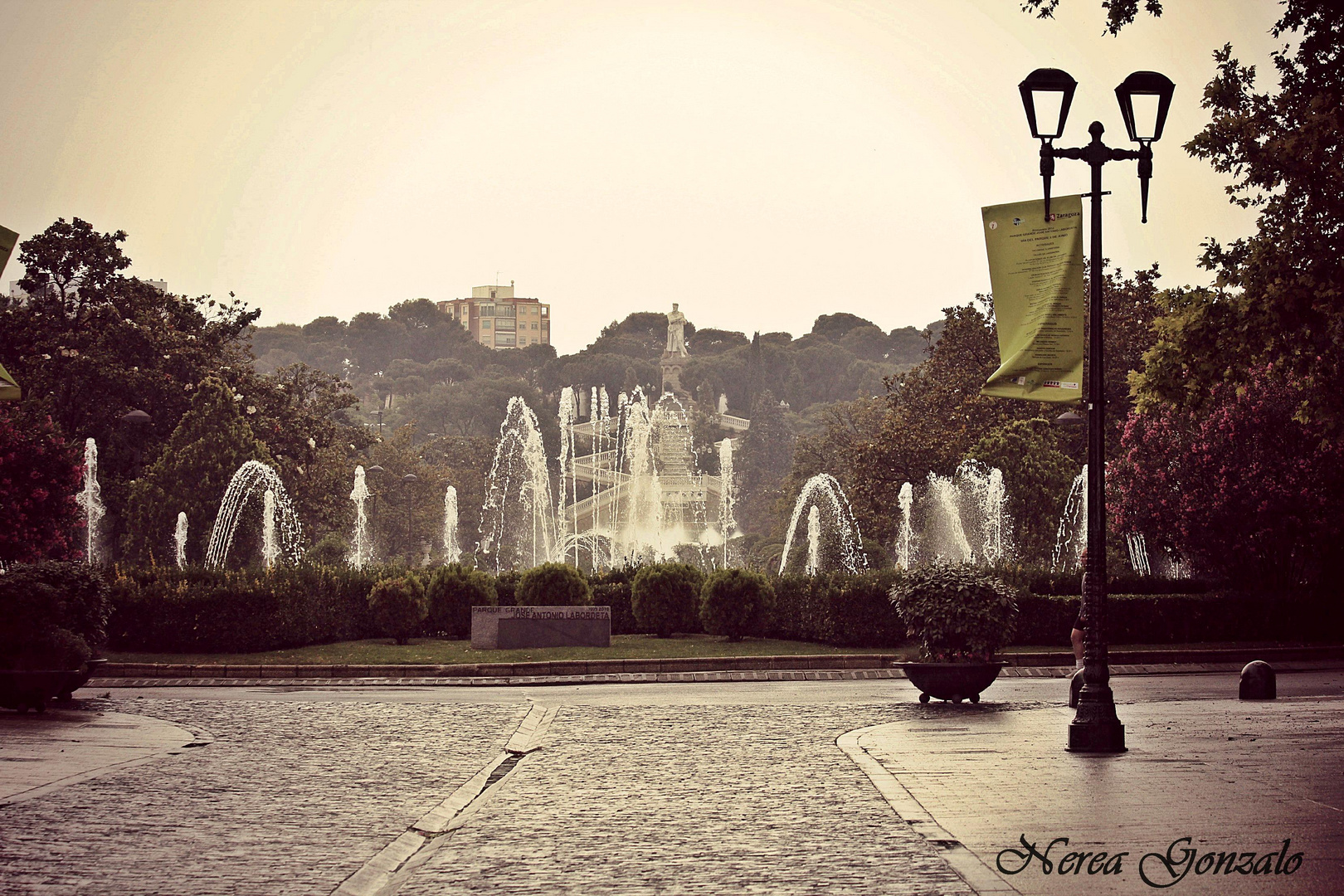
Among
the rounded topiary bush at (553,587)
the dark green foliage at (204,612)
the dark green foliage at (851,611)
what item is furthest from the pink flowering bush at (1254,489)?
the dark green foliage at (204,612)

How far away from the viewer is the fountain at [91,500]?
41.8 meters

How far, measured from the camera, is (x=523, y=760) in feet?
38.2

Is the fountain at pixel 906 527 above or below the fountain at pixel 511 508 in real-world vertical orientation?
below

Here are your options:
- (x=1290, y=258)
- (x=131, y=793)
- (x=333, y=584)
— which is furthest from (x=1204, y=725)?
(x=333, y=584)

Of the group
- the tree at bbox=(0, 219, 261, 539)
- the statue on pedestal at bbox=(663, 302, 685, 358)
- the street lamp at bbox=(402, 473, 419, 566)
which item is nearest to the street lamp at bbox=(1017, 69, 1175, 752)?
the tree at bbox=(0, 219, 261, 539)

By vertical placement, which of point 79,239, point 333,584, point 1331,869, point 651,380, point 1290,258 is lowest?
point 1331,869

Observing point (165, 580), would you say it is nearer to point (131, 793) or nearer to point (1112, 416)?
point (131, 793)

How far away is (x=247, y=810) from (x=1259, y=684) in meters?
12.0

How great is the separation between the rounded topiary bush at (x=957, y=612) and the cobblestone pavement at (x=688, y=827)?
3.06 m

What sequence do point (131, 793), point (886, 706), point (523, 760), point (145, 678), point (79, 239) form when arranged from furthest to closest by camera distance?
point (79, 239)
point (145, 678)
point (886, 706)
point (523, 760)
point (131, 793)

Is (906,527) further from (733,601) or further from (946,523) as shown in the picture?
(733,601)

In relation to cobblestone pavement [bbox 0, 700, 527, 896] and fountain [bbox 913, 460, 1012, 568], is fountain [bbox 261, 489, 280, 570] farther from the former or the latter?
cobblestone pavement [bbox 0, 700, 527, 896]

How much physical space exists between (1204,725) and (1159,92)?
6068 millimetres

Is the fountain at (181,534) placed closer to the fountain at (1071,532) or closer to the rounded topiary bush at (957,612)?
the fountain at (1071,532)
